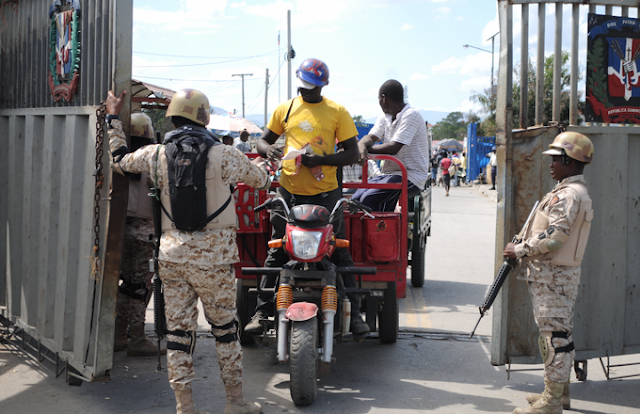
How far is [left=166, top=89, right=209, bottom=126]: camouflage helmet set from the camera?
4074 millimetres

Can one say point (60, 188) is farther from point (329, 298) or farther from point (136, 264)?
point (329, 298)

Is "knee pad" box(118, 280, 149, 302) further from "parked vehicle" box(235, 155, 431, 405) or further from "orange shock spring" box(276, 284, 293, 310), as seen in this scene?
"orange shock spring" box(276, 284, 293, 310)

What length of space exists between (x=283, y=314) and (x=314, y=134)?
4.86ft

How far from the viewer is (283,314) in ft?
14.1

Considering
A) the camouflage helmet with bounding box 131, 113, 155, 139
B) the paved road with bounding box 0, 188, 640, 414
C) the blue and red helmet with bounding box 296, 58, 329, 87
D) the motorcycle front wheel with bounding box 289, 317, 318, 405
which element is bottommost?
the paved road with bounding box 0, 188, 640, 414

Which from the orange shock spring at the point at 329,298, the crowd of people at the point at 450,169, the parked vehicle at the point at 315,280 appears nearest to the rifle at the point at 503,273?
the parked vehicle at the point at 315,280

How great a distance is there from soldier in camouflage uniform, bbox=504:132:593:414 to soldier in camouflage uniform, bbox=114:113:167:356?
3006 millimetres

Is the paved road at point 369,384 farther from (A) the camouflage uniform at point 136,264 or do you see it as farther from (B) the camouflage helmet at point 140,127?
(B) the camouflage helmet at point 140,127

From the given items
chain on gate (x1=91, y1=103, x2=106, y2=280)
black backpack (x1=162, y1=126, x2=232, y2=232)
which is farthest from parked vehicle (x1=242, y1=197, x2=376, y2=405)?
chain on gate (x1=91, y1=103, x2=106, y2=280)

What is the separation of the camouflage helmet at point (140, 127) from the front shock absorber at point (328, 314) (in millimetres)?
2149

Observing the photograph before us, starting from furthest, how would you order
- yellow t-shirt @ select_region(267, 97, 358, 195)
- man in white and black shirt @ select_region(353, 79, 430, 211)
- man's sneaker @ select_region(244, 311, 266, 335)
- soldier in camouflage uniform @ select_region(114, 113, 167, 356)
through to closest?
man in white and black shirt @ select_region(353, 79, 430, 211) < soldier in camouflage uniform @ select_region(114, 113, 167, 356) < yellow t-shirt @ select_region(267, 97, 358, 195) < man's sneaker @ select_region(244, 311, 266, 335)

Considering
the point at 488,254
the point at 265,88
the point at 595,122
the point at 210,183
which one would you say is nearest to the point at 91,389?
the point at 210,183

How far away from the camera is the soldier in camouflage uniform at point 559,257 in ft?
13.1

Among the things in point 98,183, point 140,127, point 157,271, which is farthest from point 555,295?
point 140,127
